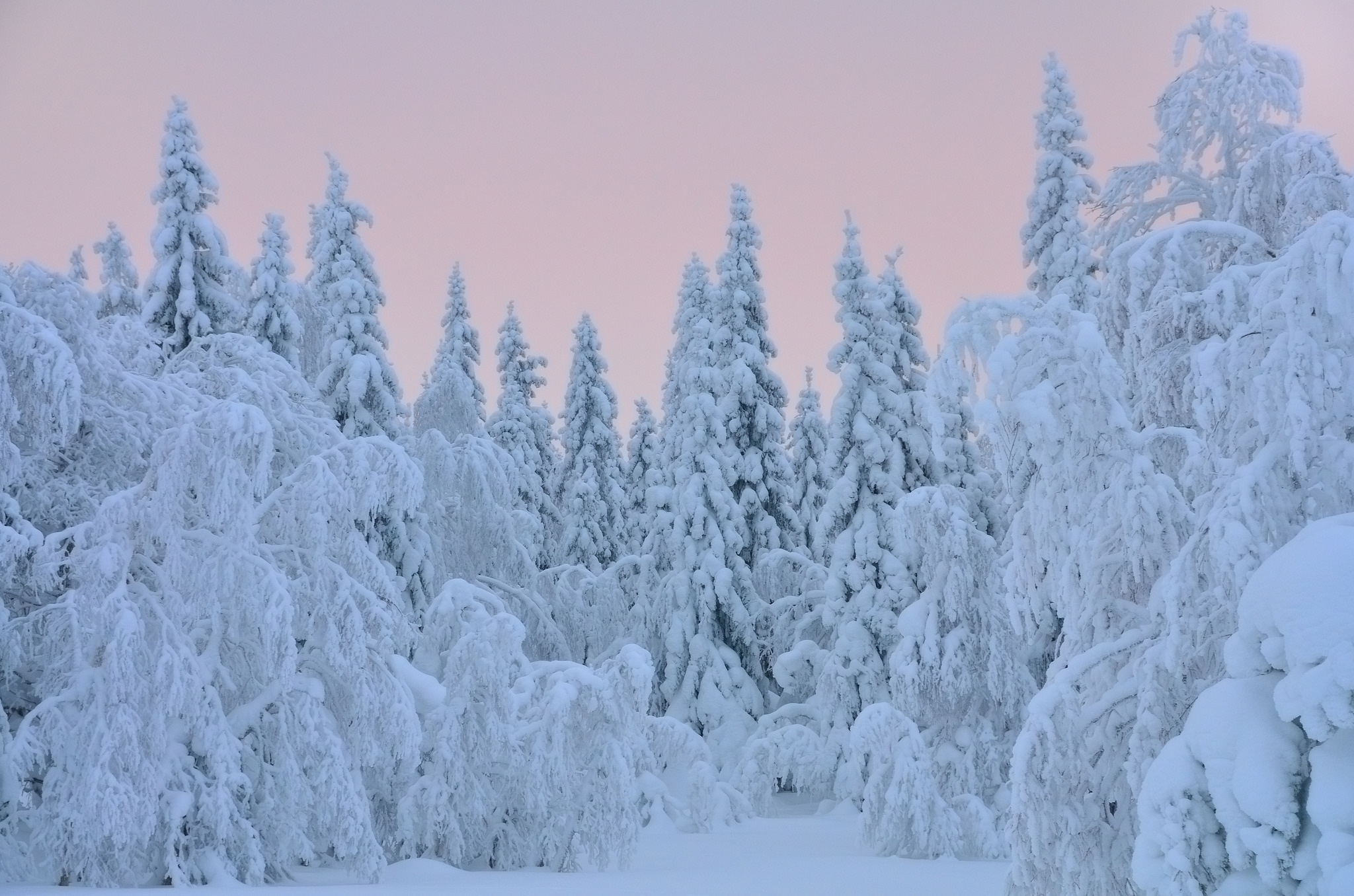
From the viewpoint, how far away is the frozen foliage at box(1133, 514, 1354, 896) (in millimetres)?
6895

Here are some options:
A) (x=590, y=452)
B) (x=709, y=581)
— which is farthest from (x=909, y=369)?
(x=590, y=452)

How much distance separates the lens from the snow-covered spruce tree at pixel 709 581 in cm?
3288

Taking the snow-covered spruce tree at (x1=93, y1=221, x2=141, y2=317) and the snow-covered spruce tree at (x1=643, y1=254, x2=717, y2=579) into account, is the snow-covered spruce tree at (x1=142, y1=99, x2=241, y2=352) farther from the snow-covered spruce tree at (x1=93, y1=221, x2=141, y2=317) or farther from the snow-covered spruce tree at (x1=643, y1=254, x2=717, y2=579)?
the snow-covered spruce tree at (x1=643, y1=254, x2=717, y2=579)

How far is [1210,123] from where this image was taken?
14.8 meters

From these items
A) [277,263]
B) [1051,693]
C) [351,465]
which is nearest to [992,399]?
[1051,693]

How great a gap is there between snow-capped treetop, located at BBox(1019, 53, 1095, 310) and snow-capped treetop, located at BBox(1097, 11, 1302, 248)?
10.4 metres

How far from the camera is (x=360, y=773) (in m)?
15.6

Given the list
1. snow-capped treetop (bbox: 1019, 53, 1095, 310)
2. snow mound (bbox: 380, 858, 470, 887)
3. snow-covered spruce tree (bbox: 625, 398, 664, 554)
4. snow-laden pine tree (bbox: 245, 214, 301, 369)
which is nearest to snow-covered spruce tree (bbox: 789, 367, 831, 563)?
snow-covered spruce tree (bbox: 625, 398, 664, 554)

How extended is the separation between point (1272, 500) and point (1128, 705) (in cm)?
199

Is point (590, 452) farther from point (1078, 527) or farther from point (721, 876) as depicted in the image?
point (1078, 527)

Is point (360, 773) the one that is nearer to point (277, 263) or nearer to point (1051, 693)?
point (1051, 693)

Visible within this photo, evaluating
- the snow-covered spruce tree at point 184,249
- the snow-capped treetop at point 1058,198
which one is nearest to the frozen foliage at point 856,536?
the snow-capped treetop at point 1058,198

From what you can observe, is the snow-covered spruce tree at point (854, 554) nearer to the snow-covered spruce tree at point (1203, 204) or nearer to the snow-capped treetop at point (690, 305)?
the snow-capped treetop at point (690, 305)

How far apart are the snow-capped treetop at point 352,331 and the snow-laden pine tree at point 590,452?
50.3 feet
